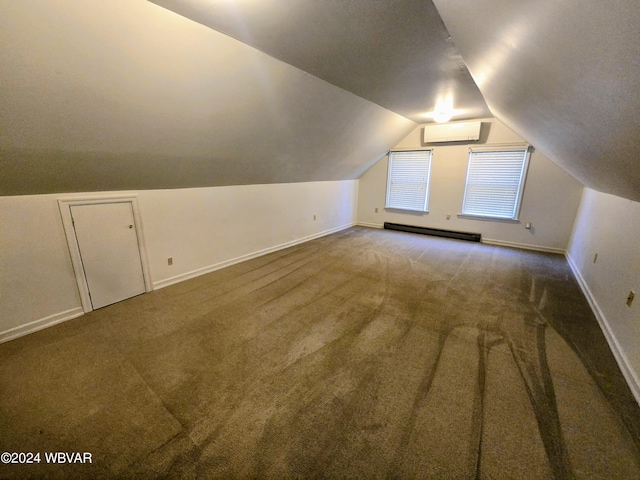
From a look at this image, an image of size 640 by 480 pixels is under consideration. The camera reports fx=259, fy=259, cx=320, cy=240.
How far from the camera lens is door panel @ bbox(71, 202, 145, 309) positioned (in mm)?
2430

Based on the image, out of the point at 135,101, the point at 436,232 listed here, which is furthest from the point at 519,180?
the point at 135,101

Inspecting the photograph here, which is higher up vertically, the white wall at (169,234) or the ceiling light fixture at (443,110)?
the ceiling light fixture at (443,110)

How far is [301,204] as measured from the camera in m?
4.90

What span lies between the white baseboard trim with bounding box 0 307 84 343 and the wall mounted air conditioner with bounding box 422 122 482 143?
6.01 metres

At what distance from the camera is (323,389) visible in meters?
1.64

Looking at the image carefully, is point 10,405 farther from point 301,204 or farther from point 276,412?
point 301,204

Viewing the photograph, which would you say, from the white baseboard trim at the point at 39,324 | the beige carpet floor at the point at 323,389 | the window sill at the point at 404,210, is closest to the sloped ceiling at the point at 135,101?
the white baseboard trim at the point at 39,324

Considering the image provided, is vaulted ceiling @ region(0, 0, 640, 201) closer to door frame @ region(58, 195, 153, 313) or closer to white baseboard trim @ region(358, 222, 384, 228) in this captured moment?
door frame @ region(58, 195, 153, 313)

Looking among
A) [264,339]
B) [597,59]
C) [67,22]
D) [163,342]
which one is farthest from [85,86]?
[597,59]

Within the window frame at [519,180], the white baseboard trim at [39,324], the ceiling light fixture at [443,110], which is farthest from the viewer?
the window frame at [519,180]

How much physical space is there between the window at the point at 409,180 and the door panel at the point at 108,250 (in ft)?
16.8

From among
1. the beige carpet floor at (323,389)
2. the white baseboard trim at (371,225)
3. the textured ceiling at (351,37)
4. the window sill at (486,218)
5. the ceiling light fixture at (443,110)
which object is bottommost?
the beige carpet floor at (323,389)

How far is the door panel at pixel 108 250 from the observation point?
2430mm

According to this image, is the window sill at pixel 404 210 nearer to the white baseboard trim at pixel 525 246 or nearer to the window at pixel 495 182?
the window at pixel 495 182
